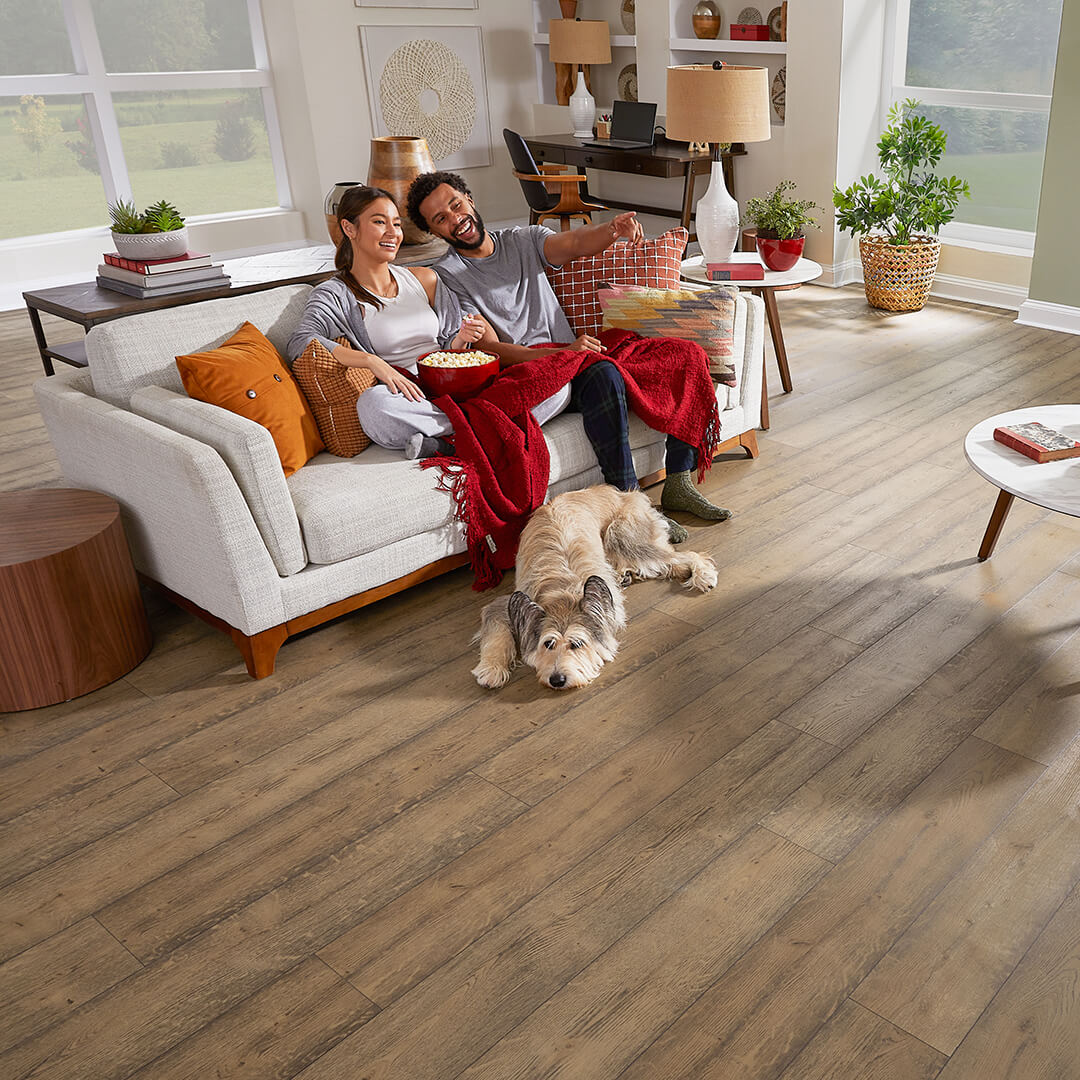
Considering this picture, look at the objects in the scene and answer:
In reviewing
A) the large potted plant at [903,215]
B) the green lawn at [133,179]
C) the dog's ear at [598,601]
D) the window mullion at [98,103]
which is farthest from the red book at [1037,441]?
the green lawn at [133,179]

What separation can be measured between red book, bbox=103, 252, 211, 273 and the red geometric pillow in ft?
5.42

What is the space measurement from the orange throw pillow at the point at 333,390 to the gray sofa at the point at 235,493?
0.22 ft

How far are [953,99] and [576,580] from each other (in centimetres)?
439

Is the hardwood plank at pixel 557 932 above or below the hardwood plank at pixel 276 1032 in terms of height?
below

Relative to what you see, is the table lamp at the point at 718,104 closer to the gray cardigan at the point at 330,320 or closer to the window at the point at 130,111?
the gray cardigan at the point at 330,320

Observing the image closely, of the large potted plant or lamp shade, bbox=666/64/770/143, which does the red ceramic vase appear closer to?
lamp shade, bbox=666/64/770/143

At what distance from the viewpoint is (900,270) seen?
17.7ft

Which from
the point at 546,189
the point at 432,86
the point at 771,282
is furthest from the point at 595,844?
the point at 432,86

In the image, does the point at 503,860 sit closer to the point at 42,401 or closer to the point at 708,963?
the point at 708,963

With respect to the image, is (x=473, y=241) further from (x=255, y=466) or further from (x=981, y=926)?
(x=981, y=926)

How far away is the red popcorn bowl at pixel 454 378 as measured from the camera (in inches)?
119

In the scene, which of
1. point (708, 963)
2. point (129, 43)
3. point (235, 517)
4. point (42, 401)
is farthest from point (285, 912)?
point (129, 43)

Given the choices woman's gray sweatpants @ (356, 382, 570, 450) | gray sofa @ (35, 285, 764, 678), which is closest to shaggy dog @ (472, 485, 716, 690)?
gray sofa @ (35, 285, 764, 678)

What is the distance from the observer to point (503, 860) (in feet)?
6.50
